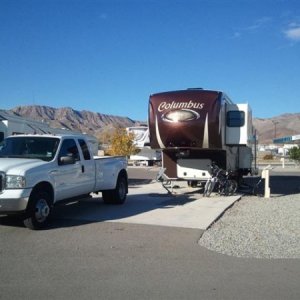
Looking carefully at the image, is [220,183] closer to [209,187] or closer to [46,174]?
[209,187]

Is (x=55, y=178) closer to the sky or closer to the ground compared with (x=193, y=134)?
closer to the ground

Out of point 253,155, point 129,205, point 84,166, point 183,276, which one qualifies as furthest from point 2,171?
point 253,155

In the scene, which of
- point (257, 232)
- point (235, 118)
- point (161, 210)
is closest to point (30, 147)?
point (161, 210)

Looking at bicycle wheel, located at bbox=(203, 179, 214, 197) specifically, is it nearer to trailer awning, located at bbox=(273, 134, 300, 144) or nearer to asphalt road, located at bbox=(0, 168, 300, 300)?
asphalt road, located at bbox=(0, 168, 300, 300)

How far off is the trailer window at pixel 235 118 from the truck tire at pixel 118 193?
4788mm

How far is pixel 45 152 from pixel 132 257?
14.1 ft

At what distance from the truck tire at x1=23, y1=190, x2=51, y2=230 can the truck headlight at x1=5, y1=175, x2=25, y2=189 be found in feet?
1.23

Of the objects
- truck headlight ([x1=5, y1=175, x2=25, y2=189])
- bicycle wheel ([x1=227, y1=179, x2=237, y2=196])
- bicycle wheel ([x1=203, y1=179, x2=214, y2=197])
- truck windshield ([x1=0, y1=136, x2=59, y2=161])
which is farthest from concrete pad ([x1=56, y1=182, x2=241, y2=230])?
truck headlight ([x1=5, y1=175, x2=25, y2=189])

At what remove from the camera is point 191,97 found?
15867 millimetres

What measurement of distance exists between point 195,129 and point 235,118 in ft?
7.07

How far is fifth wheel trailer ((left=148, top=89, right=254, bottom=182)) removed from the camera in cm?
1560

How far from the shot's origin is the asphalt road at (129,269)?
Result: 578 centimetres

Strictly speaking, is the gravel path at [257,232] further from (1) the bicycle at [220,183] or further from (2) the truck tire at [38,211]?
(2) the truck tire at [38,211]

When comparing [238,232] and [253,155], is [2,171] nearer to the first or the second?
[238,232]
